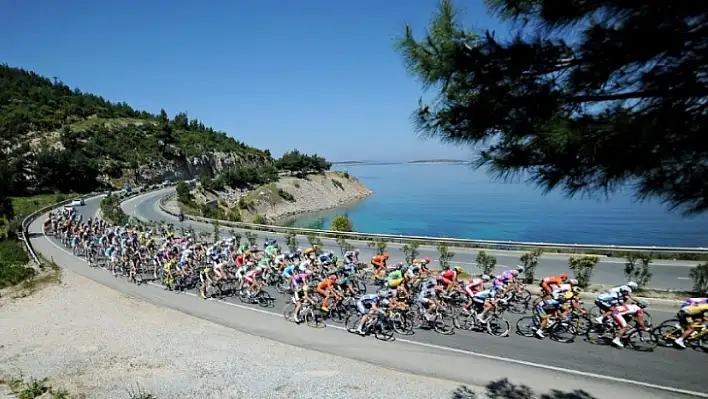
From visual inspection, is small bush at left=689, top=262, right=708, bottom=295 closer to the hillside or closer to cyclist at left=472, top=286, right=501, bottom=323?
cyclist at left=472, top=286, right=501, bottom=323

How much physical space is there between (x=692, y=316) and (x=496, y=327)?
4.32 metres

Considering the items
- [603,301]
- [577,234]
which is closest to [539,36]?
[603,301]

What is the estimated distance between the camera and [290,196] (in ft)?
261

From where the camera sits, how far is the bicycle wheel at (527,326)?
11.4 m

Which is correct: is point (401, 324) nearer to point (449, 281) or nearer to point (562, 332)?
point (449, 281)

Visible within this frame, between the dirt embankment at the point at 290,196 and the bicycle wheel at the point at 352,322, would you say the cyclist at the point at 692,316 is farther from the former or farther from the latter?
the dirt embankment at the point at 290,196

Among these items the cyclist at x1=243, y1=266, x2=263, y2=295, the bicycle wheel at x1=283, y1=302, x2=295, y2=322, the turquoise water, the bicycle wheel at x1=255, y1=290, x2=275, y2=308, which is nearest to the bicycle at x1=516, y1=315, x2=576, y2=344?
the bicycle wheel at x1=283, y1=302, x2=295, y2=322

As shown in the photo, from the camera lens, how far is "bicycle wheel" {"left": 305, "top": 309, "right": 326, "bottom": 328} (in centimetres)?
1293

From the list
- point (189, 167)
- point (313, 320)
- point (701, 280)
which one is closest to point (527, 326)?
point (313, 320)

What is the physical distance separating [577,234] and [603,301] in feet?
154

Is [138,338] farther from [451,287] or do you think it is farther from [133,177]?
[133,177]

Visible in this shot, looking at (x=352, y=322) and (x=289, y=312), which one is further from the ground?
(x=352, y=322)

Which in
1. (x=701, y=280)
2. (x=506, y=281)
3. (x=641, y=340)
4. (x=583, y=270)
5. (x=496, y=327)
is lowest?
(x=496, y=327)

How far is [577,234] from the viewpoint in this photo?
173 feet
